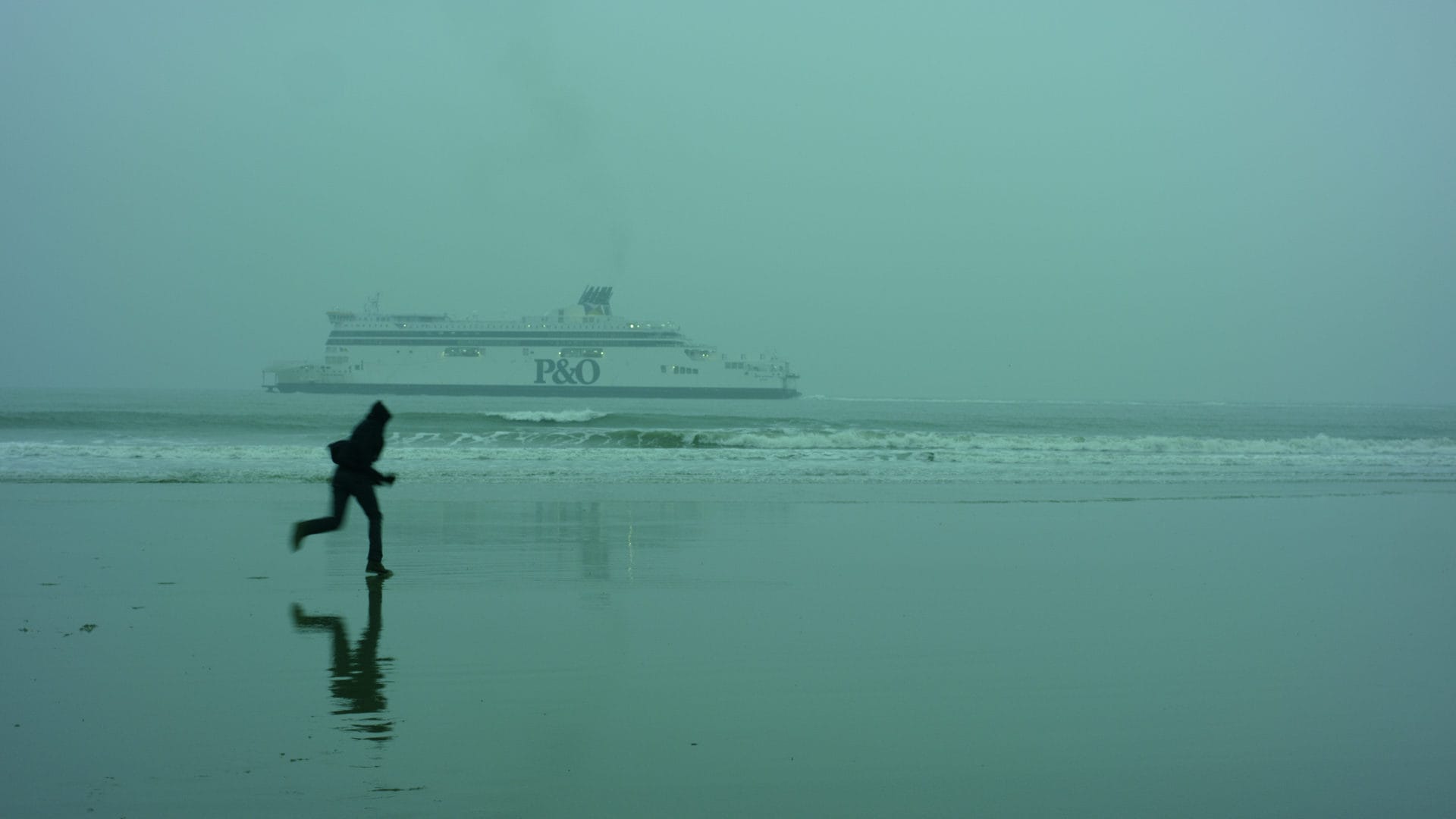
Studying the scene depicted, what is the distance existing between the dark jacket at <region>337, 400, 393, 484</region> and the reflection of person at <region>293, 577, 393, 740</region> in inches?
44.9

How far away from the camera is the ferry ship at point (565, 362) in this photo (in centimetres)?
6750

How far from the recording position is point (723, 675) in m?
4.20

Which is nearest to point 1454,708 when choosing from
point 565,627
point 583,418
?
point 565,627

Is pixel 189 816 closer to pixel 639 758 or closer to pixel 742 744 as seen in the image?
pixel 639 758

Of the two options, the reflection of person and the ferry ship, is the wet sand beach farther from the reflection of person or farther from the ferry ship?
the ferry ship

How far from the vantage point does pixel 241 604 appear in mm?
5535

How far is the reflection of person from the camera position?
11.8ft

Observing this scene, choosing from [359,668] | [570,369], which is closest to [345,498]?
[359,668]

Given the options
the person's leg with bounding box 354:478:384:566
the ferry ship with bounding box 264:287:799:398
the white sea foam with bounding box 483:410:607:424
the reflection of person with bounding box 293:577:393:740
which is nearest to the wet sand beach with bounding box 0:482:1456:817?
the reflection of person with bounding box 293:577:393:740

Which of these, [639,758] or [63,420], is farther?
[63,420]

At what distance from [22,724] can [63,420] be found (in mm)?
29037

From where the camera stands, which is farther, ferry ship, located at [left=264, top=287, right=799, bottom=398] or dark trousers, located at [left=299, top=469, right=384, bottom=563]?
ferry ship, located at [left=264, top=287, right=799, bottom=398]

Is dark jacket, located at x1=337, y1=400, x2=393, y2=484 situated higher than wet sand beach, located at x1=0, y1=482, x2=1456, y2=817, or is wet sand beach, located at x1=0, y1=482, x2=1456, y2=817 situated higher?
dark jacket, located at x1=337, y1=400, x2=393, y2=484

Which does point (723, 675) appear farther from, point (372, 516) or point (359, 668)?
point (372, 516)
